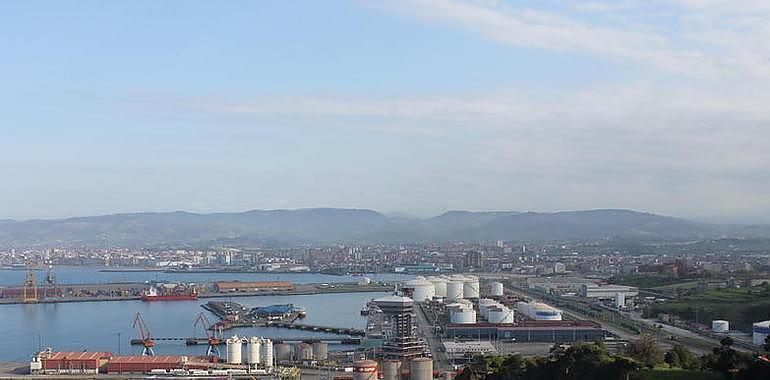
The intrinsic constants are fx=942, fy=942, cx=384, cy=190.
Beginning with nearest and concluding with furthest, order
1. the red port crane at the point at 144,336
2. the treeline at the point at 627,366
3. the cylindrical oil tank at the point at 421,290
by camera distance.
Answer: the treeline at the point at 627,366 < the red port crane at the point at 144,336 < the cylindrical oil tank at the point at 421,290

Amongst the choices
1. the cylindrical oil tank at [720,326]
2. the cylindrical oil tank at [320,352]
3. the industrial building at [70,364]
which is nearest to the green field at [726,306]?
the cylindrical oil tank at [720,326]

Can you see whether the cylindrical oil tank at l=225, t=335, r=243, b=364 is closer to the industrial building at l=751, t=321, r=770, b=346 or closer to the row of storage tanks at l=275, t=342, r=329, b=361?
the row of storage tanks at l=275, t=342, r=329, b=361

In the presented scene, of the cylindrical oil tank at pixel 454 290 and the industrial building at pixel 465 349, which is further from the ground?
the cylindrical oil tank at pixel 454 290

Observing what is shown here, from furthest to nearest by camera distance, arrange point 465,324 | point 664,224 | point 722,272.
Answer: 1. point 664,224
2. point 722,272
3. point 465,324

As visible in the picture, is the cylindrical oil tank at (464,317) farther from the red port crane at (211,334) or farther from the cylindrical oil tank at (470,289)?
the cylindrical oil tank at (470,289)

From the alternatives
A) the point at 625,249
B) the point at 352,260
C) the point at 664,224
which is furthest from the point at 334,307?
the point at 664,224

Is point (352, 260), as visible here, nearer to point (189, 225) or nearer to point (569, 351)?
point (569, 351)

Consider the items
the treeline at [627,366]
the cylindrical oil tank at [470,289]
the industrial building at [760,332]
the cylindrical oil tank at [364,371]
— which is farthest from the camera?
the cylindrical oil tank at [470,289]
